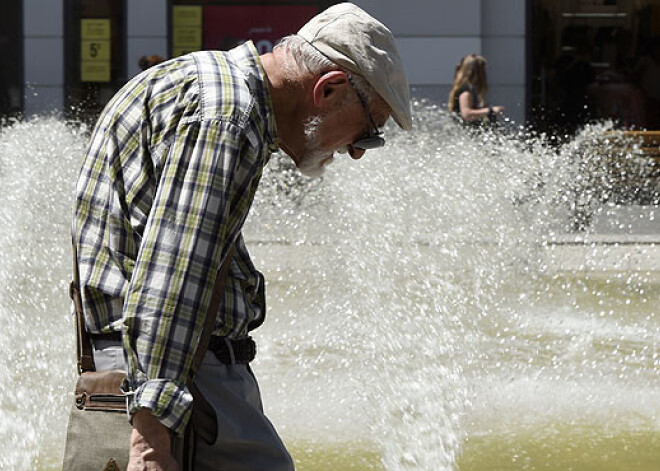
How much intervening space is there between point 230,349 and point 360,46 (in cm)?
56

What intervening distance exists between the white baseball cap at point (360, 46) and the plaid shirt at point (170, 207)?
0.12 meters

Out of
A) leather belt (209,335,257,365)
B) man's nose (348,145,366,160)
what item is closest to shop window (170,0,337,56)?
man's nose (348,145,366,160)

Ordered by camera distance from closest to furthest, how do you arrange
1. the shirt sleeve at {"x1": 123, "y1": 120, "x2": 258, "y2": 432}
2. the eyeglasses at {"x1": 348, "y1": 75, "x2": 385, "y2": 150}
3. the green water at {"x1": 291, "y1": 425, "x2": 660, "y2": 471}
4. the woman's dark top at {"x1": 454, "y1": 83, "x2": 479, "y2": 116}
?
1. the shirt sleeve at {"x1": 123, "y1": 120, "x2": 258, "y2": 432}
2. the eyeglasses at {"x1": 348, "y1": 75, "x2": 385, "y2": 150}
3. the green water at {"x1": 291, "y1": 425, "x2": 660, "y2": 471}
4. the woman's dark top at {"x1": 454, "y1": 83, "x2": 479, "y2": 116}

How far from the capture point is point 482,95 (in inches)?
437

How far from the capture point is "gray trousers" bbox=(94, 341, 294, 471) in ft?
6.78

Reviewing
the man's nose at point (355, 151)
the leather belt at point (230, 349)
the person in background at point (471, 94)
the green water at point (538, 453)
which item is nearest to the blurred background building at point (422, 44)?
the person in background at point (471, 94)

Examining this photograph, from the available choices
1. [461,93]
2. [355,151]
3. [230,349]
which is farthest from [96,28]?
[230,349]

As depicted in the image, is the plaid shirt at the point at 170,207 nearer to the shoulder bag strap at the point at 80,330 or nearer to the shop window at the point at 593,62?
the shoulder bag strap at the point at 80,330

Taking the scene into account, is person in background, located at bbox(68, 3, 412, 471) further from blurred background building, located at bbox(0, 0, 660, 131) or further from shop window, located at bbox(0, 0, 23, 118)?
shop window, located at bbox(0, 0, 23, 118)

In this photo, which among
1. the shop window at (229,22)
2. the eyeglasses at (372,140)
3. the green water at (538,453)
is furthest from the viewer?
the shop window at (229,22)

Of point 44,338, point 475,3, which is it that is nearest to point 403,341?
point 44,338

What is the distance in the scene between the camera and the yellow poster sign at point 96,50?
13914 millimetres

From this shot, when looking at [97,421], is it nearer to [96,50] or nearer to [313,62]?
[313,62]

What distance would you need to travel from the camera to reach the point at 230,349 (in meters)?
2.12
